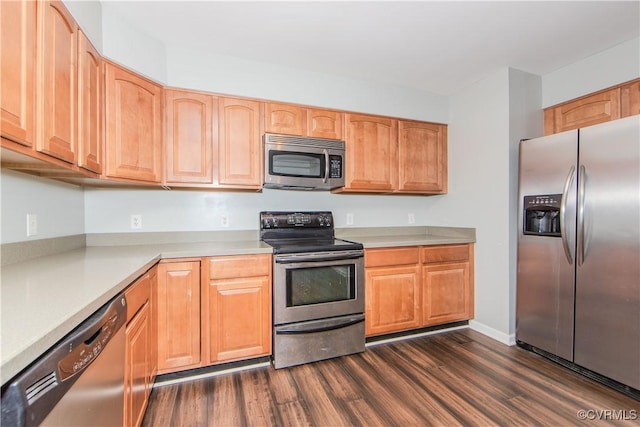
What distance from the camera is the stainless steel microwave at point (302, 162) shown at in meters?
2.42

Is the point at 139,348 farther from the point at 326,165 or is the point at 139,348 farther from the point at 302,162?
the point at 326,165

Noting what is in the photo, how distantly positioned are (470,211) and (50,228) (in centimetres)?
328

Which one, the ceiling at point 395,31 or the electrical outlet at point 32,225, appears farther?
the ceiling at point 395,31

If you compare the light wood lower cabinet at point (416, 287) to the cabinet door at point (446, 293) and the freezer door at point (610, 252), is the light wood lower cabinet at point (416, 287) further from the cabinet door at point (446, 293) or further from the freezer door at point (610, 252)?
the freezer door at point (610, 252)

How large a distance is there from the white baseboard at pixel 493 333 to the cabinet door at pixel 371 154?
1536 mm

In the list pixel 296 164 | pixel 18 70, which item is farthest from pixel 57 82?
pixel 296 164

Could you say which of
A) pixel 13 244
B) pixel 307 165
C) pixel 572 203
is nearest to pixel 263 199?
pixel 307 165

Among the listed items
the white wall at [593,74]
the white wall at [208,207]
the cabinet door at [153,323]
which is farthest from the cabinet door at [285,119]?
the white wall at [593,74]

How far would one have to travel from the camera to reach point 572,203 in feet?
6.74

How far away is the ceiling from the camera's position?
1795 millimetres

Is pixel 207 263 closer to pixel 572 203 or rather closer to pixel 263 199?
pixel 263 199

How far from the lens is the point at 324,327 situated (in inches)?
89.3

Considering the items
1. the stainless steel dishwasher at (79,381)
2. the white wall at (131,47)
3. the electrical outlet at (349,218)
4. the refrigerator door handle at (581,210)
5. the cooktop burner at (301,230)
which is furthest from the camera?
the electrical outlet at (349,218)

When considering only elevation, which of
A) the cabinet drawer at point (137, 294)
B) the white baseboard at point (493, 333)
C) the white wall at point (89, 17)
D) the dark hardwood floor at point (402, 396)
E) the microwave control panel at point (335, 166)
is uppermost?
the white wall at point (89, 17)
